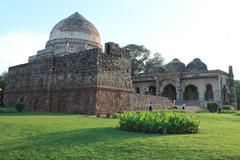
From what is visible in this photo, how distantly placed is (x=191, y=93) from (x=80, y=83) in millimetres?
23740

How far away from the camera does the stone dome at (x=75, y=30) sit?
26.0 metres

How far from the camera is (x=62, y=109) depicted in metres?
16.9

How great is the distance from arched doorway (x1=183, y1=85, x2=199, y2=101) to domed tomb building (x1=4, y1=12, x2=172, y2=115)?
14.8m

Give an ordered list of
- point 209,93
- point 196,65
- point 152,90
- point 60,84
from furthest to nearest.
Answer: point 152,90 < point 196,65 < point 209,93 < point 60,84

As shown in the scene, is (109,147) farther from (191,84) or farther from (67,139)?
(191,84)

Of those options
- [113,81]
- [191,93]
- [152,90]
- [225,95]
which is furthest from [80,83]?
[191,93]

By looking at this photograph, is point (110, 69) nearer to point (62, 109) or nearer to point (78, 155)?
point (62, 109)

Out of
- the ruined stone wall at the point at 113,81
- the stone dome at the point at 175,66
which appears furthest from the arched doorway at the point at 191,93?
the ruined stone wall at the point at 113,81

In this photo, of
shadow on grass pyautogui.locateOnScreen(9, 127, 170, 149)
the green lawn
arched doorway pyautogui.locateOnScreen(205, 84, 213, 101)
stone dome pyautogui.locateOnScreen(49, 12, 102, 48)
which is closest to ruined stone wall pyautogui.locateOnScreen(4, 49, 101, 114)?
stone dome pyautogui.locateOnScreen(49, 12, 102, 48)

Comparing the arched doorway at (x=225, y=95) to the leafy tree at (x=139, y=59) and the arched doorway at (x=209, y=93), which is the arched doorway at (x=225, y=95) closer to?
the arched doorway at (x=209, y=93)

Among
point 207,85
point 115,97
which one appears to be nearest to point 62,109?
point 115,97

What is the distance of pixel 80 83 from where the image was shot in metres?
16.0

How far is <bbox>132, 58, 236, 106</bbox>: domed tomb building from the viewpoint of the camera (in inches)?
1246

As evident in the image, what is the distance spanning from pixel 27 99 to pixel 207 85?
21335mm
